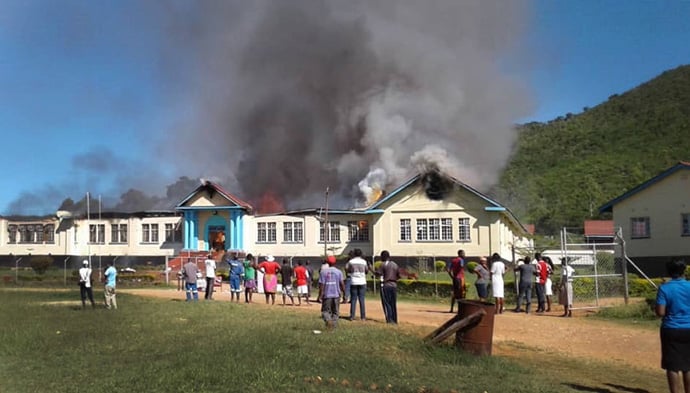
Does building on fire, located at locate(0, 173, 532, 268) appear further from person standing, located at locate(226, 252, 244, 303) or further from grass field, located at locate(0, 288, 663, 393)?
grass field, located at locate(0, 288, 663, 393)

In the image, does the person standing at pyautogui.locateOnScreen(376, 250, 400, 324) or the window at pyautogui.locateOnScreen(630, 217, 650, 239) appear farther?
the window at pyautogui.locateOnScreen(630, 217, 650, 239)

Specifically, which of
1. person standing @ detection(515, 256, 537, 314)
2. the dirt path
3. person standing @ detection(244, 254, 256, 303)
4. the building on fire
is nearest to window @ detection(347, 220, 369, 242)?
the building on fire

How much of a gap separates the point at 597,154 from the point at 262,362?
7895 centimetres

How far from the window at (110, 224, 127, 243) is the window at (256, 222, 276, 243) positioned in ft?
38.5

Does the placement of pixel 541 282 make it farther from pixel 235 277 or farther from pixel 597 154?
pixel 597 154

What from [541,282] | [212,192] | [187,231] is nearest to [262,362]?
[541,282]

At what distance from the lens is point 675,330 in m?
8.43

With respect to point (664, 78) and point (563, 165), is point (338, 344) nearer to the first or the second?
point (563, 165)

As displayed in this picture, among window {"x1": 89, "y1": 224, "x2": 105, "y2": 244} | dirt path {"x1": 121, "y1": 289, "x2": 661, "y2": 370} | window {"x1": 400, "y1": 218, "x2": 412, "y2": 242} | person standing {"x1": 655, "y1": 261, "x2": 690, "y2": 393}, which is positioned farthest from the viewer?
window {"x1": 89, "y1": 224, "x2": 105, "y2": 244}

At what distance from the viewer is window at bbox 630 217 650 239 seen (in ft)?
125

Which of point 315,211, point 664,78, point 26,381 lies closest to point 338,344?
point 26,381

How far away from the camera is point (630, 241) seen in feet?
126

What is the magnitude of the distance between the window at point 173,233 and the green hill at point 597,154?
87.8 feet

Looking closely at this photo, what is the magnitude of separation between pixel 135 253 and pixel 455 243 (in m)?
26.2
